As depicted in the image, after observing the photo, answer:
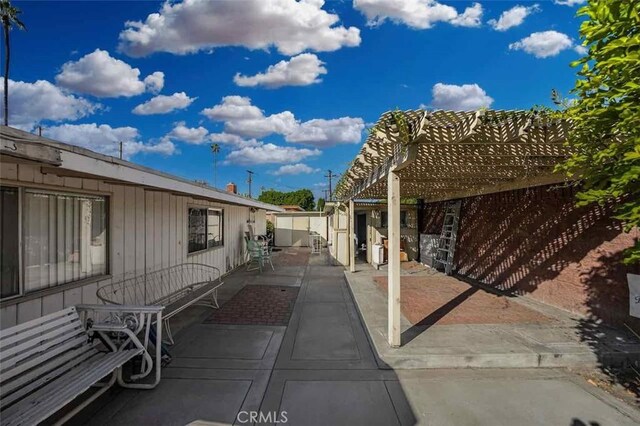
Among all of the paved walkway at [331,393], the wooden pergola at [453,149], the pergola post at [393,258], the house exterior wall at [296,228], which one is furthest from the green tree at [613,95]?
the house exterior wall at [296,228]

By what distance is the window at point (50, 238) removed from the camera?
117 inches

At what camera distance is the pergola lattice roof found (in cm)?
340

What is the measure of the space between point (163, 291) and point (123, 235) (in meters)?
1.66

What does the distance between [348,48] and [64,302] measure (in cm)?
1270

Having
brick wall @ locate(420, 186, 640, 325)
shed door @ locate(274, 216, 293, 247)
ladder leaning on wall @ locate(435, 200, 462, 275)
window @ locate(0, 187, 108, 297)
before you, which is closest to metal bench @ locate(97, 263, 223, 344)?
window @ locate(0, 187, 108, 297)

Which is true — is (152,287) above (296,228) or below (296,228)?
below

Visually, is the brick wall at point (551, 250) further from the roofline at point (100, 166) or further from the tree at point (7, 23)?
the tree at point (7, 23)

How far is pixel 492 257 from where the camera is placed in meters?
7.94

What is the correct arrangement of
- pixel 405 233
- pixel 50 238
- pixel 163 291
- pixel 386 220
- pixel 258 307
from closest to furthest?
pixel 50 238, pixel 163 291, pixel 258 307, pixel 405 233, pixel 386 220

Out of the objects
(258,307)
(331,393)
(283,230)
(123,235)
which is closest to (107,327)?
(123,235)

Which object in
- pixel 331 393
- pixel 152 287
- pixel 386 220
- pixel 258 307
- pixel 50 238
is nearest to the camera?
pixel 331 393

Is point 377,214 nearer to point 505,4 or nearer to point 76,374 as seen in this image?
point 505,4

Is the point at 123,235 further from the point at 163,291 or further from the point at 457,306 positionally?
the point at 457,306

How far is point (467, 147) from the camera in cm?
428
